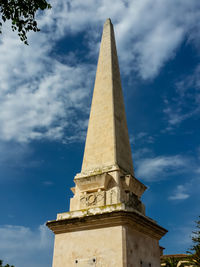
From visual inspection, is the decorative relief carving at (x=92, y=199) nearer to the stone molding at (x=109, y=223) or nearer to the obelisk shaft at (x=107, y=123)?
the stone molding at (x=109, y=223)

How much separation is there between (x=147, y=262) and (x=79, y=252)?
76.0 inches

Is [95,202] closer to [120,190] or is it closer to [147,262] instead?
[120,190]

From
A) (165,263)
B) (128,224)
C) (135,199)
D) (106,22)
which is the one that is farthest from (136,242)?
(165,263)

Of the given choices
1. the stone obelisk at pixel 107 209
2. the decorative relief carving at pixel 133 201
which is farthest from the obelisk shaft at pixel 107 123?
the decorative relief carving at pixel 133 201

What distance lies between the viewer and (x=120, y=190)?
331 inches

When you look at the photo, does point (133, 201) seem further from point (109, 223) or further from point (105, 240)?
point (105, 240)

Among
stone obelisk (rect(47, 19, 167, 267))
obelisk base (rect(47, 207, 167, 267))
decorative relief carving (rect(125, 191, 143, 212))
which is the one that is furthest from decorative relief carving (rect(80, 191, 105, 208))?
decorative relief carving (rect(125, 191, 143, 212))

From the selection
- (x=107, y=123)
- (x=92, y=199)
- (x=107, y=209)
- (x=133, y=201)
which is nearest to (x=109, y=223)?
(x=107, y=209)

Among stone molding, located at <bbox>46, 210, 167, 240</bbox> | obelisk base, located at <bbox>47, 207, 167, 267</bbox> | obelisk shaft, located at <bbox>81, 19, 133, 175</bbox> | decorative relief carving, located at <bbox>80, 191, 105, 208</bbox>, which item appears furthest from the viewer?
obelisk shaft, located at <bbox>81, 19, 133, 175</bbox>

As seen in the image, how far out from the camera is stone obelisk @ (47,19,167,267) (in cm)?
756

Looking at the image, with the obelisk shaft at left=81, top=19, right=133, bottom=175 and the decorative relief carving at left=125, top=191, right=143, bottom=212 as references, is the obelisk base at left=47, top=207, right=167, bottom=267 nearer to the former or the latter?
the decorative relief carving at left=125, top=191, right=143, bottom=212

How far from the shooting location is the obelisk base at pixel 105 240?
7.43m

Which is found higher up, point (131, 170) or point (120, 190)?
point (131, 170)

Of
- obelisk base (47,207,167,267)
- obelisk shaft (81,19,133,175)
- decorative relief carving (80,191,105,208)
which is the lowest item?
obelisk base (47,207,167,267)
